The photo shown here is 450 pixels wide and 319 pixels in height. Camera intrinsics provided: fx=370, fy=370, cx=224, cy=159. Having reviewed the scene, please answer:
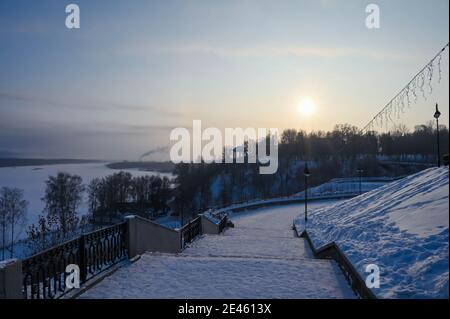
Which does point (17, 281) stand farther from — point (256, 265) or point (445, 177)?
point (445, 177)

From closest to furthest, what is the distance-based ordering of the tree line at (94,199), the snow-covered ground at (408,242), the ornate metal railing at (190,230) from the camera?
1. the snow-covered ground at (408,242)
2. the ornate metal railing at (190,230)
3. the tree line at (94,199)

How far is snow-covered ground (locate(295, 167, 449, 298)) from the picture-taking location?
16.4 feet

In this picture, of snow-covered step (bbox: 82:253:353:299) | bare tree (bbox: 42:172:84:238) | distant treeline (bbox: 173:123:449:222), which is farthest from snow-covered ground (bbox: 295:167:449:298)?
distant treeline (bbox: 173:123:449:222)

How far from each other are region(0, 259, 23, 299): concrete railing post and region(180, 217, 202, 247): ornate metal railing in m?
7.07

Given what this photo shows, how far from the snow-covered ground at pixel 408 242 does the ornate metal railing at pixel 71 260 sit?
189 inches

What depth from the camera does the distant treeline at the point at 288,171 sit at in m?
80.8

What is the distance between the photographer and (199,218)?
14.9 metres

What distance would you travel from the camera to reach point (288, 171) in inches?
3725

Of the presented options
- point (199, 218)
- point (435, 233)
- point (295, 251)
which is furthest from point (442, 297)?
point (199, 218)

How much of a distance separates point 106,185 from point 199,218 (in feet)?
237

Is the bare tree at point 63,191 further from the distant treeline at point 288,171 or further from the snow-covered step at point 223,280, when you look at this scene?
the snow-covered step at point 223,280

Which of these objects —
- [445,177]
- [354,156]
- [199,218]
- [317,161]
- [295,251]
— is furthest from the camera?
[317,161]

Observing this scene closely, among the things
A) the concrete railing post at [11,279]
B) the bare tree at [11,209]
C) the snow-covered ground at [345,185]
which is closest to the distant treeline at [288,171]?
the snow-covered ground at [345,185]

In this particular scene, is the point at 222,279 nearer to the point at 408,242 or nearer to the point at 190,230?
the point at 408,242
